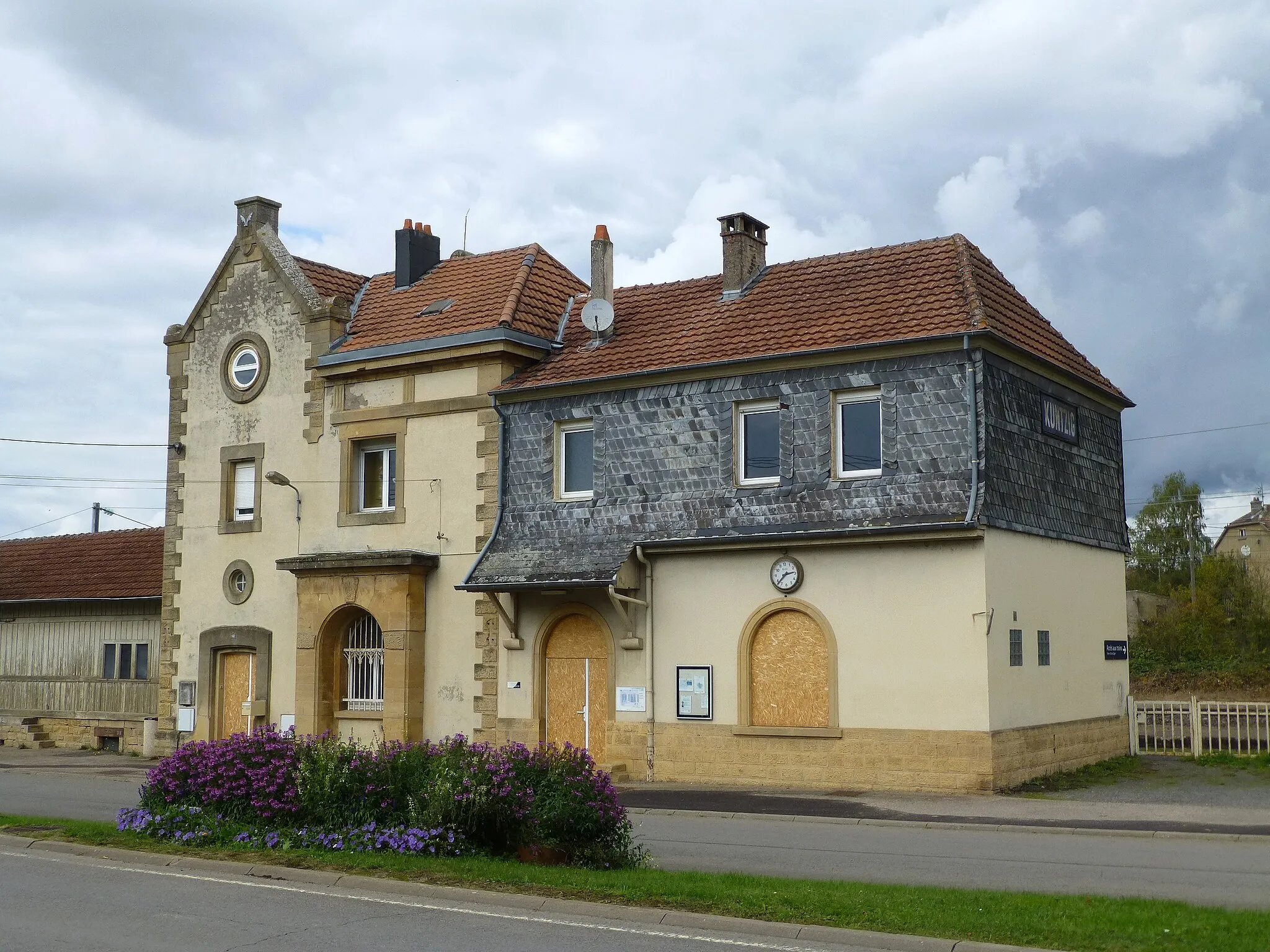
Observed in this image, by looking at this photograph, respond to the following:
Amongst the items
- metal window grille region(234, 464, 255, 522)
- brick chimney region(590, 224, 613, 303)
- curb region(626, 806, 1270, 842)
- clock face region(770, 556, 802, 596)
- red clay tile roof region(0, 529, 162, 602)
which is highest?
brick chimney region(590, 224, 613, 303)

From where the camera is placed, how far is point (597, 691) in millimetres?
22891

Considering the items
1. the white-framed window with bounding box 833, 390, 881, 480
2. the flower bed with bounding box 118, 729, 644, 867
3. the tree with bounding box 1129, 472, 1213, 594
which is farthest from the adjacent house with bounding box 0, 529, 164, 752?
the tree with bounding box 1129, 472, 1213, 594

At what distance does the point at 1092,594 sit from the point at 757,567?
651cm

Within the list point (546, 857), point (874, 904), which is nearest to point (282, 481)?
point (546, 857)

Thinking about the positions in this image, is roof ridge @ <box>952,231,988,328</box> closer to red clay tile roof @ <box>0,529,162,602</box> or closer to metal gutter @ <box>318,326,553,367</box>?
metal gutter @ <box>318,326,553,367</box>

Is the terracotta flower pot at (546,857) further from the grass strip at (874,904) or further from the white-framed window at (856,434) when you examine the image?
the white-framed window at (856,434)

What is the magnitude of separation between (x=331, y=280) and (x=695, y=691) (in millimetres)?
12052

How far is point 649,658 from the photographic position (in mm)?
22078

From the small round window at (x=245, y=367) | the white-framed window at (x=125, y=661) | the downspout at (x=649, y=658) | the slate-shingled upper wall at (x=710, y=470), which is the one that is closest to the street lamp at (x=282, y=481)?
the small round window at (x=245, y=367)

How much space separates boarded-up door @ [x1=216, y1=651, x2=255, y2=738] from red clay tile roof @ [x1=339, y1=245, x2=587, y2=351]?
653 centimetres

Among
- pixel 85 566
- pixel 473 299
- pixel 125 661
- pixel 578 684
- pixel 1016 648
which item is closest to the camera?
pixel 1016 648

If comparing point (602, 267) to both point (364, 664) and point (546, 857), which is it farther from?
point (546, 857)

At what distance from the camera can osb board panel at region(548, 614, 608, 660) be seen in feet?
75.2

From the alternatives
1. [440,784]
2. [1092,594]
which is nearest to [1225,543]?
[1092,594]
